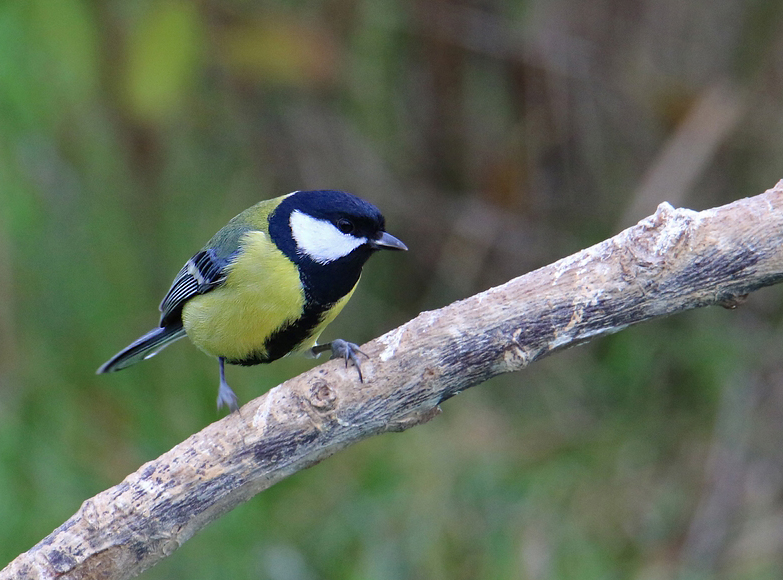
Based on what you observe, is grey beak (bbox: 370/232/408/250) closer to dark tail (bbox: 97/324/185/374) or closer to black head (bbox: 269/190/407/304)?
black head (bbox: 269/190/407/304)

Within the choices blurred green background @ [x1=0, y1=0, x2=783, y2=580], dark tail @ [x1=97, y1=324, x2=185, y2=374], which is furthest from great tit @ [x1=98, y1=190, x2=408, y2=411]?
blurred green background @ [x1=0, y1=0, x2=783, y2=580]

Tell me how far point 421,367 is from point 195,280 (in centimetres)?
97

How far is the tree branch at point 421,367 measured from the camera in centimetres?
145

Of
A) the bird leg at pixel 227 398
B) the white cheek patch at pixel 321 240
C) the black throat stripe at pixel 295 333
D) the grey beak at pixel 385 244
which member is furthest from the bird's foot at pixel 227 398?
the grey beak at pixel 385 244

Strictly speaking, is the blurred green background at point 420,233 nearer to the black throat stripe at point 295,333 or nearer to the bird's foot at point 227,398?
the bird's foot at point 227,398

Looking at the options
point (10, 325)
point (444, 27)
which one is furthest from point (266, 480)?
point (444, 27)

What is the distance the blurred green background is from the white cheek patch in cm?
76

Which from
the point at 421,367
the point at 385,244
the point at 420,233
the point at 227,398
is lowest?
the point at 227,398

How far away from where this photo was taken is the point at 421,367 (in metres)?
1.54

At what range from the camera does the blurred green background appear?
2.71 m

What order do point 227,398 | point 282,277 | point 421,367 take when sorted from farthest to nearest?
point 227,398 < point 282,277 < point 421,367

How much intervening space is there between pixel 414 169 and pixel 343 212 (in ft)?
6.02

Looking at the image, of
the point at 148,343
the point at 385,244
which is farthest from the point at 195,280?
the point at 385,244

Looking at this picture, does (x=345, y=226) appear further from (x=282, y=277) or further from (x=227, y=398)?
(x=227, y=398)
